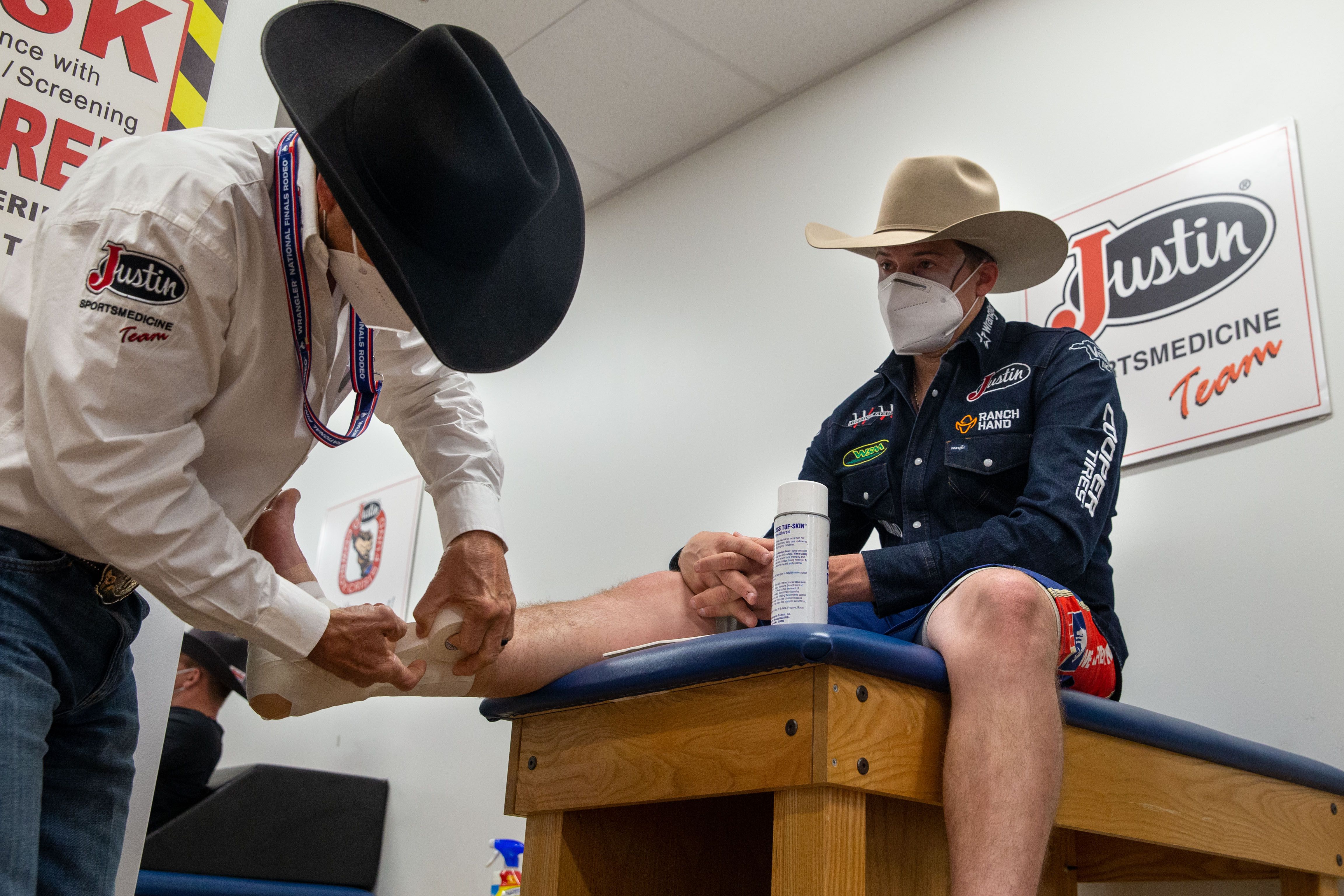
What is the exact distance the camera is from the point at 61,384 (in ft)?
3.14

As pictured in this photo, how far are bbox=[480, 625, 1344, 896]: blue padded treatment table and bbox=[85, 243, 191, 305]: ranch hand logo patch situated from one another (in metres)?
0.68

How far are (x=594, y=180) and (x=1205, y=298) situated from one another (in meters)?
2.22

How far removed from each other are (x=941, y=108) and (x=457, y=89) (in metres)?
1.98

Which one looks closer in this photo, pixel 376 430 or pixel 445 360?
pixel 445 360

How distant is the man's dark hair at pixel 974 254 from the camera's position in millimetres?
1969

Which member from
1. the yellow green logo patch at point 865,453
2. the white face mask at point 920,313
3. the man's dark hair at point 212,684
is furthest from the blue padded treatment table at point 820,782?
the man's dark hair at point 212,684

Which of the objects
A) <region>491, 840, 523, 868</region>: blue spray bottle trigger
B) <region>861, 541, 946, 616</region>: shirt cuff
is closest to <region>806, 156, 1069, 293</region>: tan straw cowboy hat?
<region>861, 541, 946, 616</region>: shirt cuff

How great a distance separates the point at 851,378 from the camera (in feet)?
8.97

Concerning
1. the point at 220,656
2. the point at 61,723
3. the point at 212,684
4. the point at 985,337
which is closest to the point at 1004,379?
the point at 985,337

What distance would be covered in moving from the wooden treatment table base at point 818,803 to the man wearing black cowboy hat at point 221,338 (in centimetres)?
33

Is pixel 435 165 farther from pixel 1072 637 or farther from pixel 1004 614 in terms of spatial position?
pixel 1072 637

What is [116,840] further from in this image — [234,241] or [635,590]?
[635,590]

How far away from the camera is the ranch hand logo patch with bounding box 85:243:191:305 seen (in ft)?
3.24

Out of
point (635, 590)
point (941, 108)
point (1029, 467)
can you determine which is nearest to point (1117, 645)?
point (1029, 467)
